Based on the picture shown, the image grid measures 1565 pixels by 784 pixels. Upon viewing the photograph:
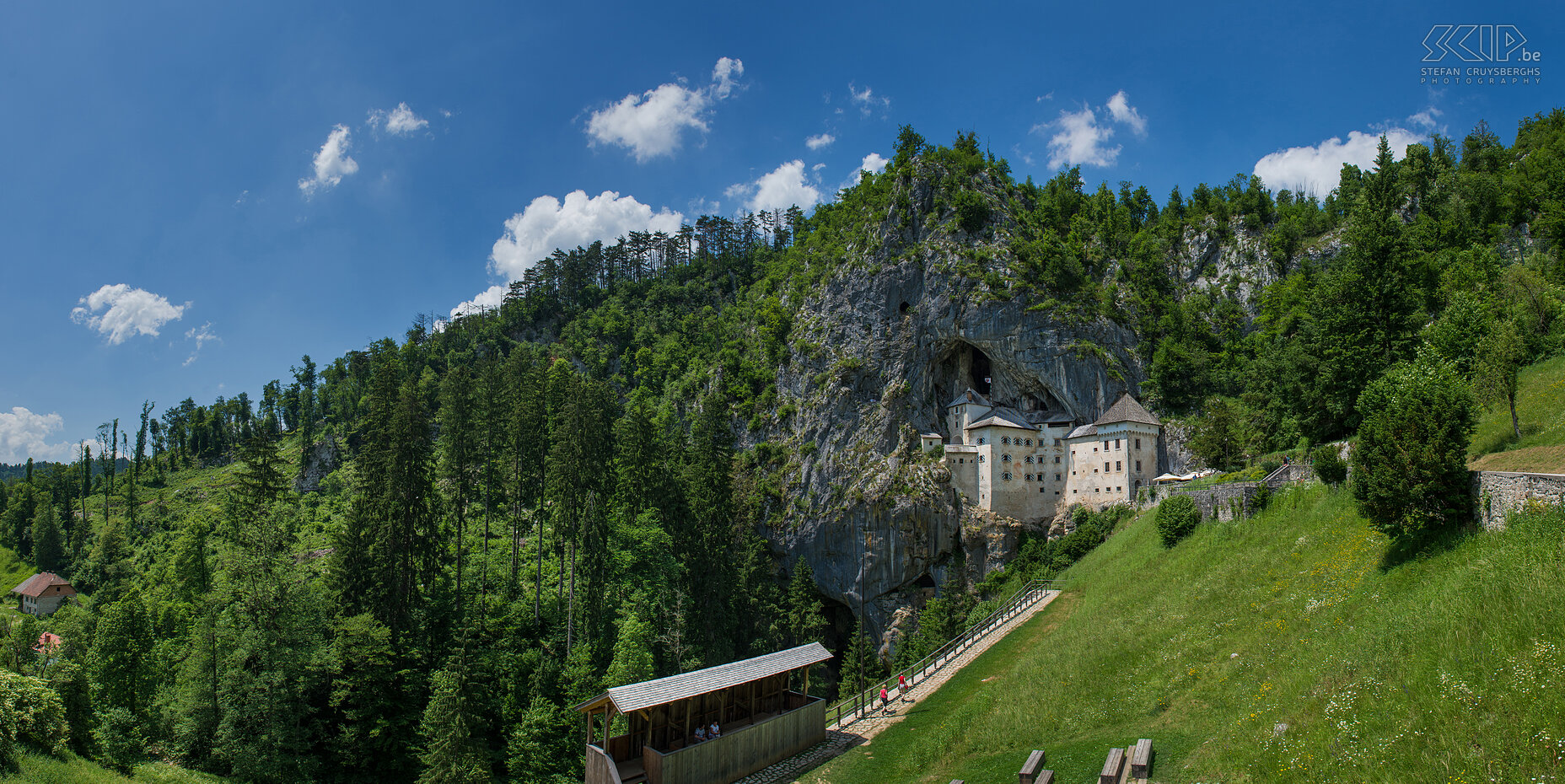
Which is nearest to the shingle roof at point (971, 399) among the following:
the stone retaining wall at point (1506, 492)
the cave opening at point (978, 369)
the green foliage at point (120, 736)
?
the cave opening at point (978, 369)

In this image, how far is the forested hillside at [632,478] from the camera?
28.8 meters

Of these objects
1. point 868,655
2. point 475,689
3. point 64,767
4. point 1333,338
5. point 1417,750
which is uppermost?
point 1333,338

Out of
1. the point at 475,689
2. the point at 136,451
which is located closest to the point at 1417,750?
the point at 475,689

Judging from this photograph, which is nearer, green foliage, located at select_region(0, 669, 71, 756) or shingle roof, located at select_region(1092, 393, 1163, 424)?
green foliage, located at select_region(0, 669, 71, 756)

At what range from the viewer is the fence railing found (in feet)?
83.4

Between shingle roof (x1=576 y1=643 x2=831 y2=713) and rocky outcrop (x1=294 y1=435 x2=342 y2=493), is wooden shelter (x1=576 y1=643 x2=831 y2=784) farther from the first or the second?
rocky outcrop (x1=294 y1=435 x2=342 y2=493)

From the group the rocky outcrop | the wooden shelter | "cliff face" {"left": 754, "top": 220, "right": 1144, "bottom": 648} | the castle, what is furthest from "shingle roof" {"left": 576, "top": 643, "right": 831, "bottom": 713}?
the rocky outcrop

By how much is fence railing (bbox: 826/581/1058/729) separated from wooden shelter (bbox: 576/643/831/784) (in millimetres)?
3248

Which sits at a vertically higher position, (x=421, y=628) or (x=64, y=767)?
(x=64, y=767)

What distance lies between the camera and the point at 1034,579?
4178 cm

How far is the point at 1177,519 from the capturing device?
2970 centimetres

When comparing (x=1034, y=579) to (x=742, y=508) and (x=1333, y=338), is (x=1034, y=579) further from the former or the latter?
(x=742, y=508)

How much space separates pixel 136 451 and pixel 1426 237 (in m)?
147

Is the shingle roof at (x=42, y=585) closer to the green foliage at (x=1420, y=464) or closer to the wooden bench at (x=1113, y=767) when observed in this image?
the wooden bench at (x=1113, y=767)
